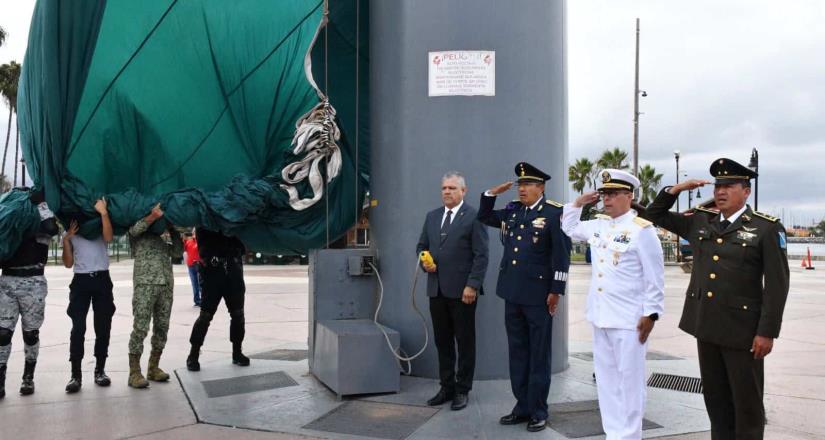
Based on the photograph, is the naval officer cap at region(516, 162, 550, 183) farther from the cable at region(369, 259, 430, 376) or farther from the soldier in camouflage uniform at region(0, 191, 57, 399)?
the soldier in camouflage uniform at region(0, 191, 57, 399)

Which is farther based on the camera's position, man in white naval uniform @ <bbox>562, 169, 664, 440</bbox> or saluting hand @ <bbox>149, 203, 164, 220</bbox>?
saluting hand @ <bbox>149, 203, 164, 220</bbox>

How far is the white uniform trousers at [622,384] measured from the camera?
394 centimetres

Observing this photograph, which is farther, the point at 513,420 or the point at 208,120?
the point at 208,120

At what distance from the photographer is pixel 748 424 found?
11.4 ft

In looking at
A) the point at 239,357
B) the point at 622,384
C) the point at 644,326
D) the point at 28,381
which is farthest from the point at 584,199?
the point at 28,381

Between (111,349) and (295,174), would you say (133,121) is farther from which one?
(111,349)

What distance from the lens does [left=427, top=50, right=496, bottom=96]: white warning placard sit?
573cm

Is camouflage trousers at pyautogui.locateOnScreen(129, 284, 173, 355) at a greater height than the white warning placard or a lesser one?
lesser

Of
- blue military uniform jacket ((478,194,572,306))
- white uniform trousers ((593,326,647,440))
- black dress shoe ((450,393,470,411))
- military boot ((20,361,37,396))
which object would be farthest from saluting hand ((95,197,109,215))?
white uniform trousers ((593,326,647,440))

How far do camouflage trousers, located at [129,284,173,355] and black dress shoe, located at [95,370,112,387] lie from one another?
33 centimetres

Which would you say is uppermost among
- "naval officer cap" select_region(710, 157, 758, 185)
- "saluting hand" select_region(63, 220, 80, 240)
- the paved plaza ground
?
"naval officer cap" select_region(710, 157, 758, 185)

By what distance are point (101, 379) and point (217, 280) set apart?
4.42 ft

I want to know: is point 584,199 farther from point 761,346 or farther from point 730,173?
point 761,346

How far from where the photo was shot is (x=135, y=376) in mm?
5930
